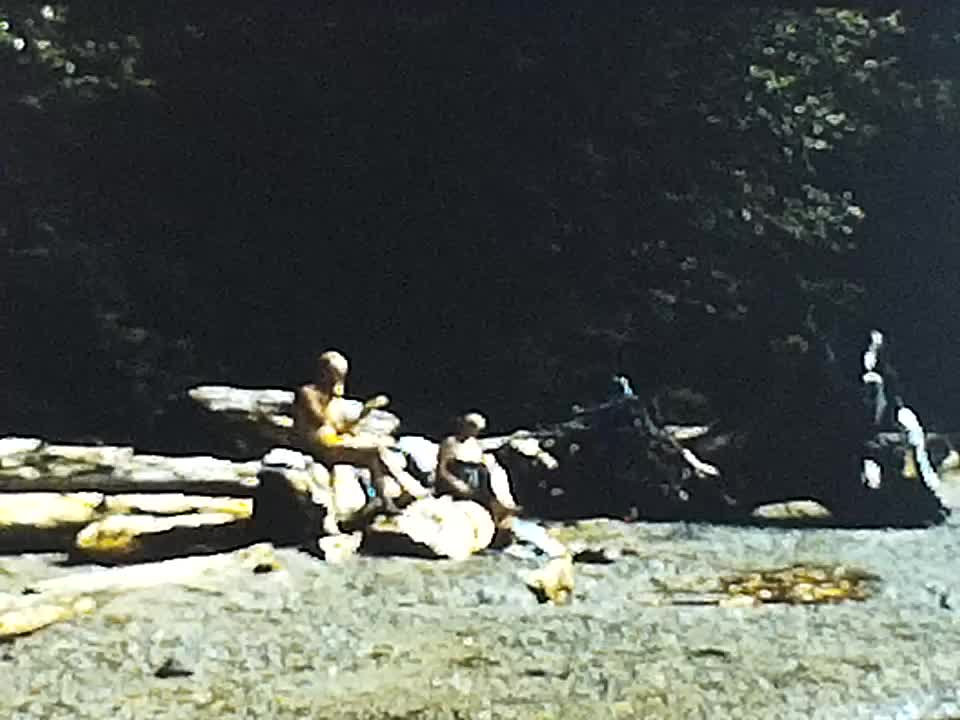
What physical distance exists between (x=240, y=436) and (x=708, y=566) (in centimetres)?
168

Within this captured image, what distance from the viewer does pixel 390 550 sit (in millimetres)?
3799

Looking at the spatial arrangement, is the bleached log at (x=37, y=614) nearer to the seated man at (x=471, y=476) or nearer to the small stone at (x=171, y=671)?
the small stone at (x=171, y=671)

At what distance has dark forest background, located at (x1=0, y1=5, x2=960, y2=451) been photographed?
4.88m

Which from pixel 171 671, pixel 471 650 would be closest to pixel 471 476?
pixel 471 650

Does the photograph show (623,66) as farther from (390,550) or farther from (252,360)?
(390,550)

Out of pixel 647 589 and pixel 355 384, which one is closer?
pixel 647 589

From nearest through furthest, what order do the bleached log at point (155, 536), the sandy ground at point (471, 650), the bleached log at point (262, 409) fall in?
the sandy ground at point (471, 650), the bleached log at point (155, 536), the bleached log at point (262, 409)

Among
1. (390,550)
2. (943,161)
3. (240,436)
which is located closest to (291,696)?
(390,550)

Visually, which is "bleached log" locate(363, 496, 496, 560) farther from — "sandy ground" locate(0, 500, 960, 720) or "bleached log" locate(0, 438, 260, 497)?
"bleached log" locate(0, 438, 260, 497)

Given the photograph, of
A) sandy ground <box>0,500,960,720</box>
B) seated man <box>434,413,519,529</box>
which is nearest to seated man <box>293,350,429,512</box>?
seated man <box>434,413,519,529</box>

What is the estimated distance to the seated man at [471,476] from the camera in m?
4.09

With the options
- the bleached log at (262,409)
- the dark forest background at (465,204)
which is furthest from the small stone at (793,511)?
the bleached log at (262,409)

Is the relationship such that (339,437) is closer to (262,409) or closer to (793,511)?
(262,409)

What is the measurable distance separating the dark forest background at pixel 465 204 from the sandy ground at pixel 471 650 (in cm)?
142
